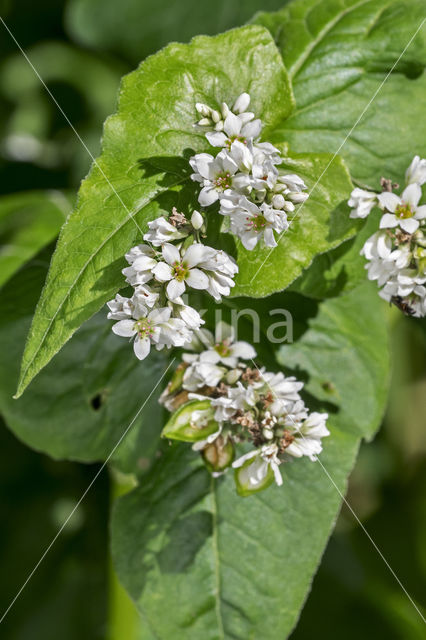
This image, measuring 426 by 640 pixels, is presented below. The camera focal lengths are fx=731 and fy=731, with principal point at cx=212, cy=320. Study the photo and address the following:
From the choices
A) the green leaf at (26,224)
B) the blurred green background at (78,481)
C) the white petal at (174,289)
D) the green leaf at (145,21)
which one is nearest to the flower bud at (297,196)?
the white petal at (174,289)

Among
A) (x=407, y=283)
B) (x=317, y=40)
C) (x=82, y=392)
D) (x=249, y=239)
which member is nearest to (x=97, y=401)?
(x=82, y=392)

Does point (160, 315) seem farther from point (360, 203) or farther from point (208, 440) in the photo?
point (360, 203)

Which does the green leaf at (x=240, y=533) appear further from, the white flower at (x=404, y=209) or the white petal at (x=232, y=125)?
the white petal at (x=232, y=125)

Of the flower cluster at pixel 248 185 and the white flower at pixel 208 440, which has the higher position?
the flower cluster at pixel 248 185

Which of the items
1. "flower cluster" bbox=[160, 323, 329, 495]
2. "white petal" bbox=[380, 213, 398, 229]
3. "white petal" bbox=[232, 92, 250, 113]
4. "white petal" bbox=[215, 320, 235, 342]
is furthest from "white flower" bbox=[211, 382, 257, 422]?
"white petal" bbox=[232, 92, 250, 113]

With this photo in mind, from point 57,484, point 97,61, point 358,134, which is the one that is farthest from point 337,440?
point 97,61

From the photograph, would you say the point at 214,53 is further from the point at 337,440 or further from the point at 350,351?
the point at 337,440

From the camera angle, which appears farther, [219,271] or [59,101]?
[59,101]
